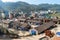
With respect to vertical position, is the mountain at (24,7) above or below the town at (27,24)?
above

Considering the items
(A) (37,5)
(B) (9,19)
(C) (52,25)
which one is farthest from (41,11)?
(B) (9,19)

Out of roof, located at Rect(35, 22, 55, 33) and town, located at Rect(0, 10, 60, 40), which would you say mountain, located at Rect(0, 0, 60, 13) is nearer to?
town, located at Rect(0, 10, 60, 40)

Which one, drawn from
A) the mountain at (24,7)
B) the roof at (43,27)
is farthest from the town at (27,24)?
the mountain at (24,7)

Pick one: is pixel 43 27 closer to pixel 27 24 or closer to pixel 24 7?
pixel 27 24

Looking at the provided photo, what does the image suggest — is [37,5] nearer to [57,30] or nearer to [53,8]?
[53,8]

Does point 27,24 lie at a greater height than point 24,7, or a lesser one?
lesser

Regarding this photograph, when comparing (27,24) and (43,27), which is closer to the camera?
(43,27)

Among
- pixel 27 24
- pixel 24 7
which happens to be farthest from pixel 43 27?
pixel 24 7

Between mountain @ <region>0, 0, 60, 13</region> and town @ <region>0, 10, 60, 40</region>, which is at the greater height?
mountain @ <region>0, 0, 60, 13</region>

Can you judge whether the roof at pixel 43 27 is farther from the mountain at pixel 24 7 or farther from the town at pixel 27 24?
the mountain at pixel 24 7

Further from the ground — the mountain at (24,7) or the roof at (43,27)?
the mountain at (24,7)

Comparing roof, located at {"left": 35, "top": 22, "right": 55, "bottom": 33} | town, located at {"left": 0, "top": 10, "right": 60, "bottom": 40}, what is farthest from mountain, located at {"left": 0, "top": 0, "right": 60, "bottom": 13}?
roof, located at {"left": 35, "top": 22, "right": 55, "bottom": 33}

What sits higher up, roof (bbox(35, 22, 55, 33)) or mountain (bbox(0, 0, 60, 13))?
mountain (bbox(0, 0, 60, 13))
